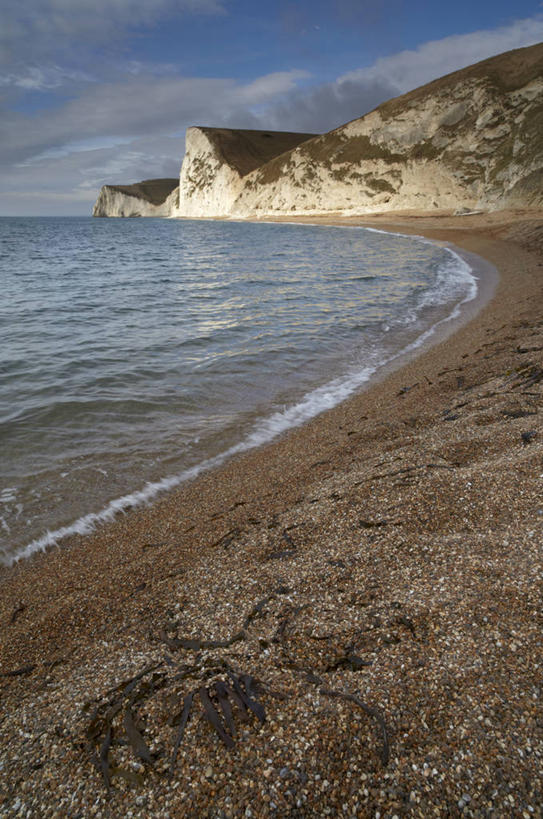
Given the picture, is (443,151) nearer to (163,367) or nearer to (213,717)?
(163,367)

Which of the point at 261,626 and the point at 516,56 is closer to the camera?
the point at 261,626

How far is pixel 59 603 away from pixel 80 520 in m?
1.36

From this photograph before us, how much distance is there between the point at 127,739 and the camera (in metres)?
1.93

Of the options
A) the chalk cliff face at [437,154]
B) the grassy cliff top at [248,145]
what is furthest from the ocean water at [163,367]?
the grassy cliff top at [248,145]

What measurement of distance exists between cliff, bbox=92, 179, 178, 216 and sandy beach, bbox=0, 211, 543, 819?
→ 150173mm

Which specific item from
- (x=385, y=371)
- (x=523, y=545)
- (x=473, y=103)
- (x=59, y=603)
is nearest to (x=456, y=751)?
(x=523, y=545)

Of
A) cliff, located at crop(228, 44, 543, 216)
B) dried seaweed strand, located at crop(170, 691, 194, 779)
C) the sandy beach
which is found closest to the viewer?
the sandy beach

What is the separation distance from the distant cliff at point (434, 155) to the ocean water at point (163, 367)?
29916 mm

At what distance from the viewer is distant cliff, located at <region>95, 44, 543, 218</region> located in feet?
144

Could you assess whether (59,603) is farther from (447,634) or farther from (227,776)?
(447,634)

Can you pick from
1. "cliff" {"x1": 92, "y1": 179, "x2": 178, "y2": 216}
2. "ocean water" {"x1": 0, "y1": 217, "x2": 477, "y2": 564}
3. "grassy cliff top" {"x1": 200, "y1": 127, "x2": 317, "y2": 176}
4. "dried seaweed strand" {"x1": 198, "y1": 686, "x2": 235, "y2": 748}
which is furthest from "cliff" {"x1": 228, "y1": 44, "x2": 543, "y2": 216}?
"cliff" {"x1": 92, "y1": 179, "x2": 178, "y2": 216}

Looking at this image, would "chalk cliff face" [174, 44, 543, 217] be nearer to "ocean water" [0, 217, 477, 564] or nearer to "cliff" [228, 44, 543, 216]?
"cliff" [228, 44, 543, 216]

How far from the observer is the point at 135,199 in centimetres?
14875

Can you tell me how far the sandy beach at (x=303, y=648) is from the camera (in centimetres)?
162
